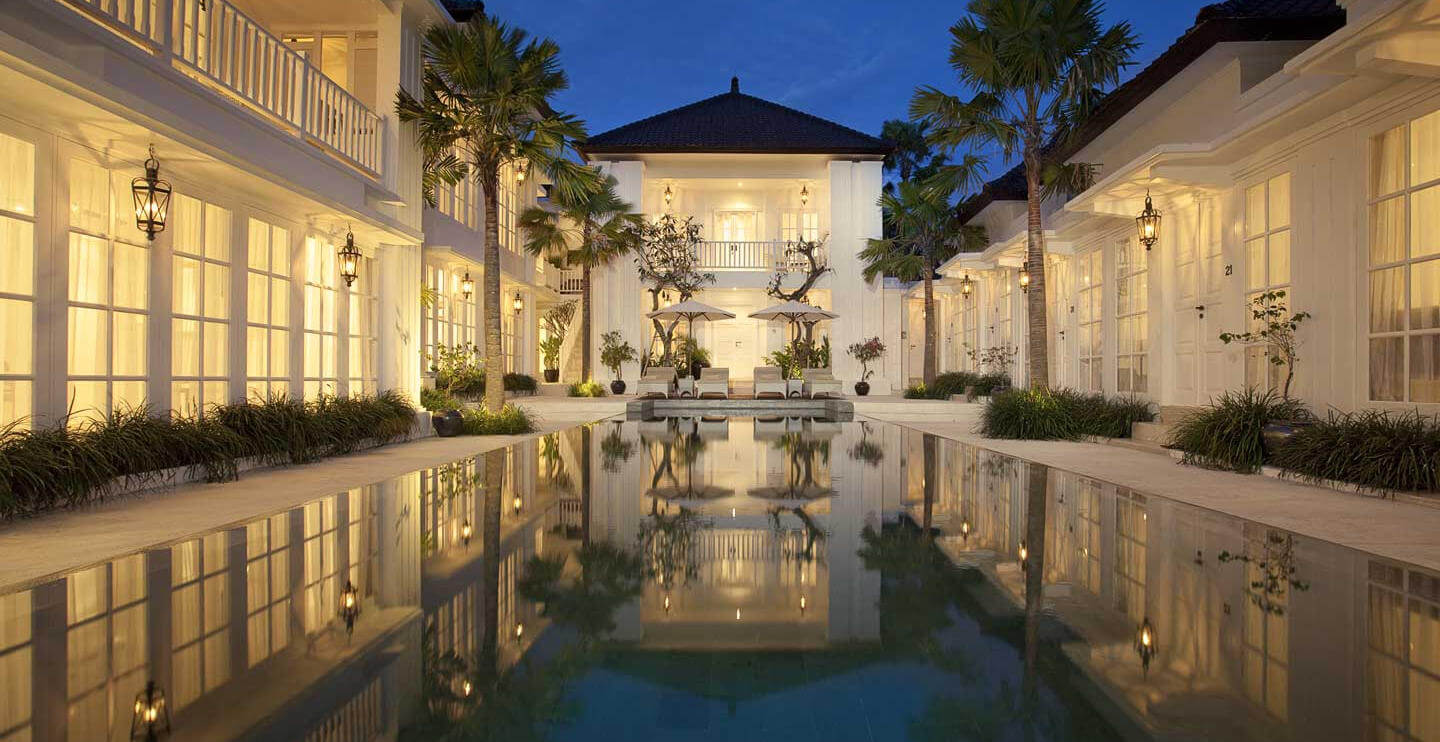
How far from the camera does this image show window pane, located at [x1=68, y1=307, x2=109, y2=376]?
24.7ft

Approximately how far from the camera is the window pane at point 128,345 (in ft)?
26.2

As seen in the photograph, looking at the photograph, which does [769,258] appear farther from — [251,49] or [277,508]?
[277,508]

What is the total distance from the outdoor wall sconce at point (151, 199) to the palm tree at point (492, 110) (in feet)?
18.5

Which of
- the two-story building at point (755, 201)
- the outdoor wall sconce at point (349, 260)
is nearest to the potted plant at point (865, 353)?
the two-story building at point (755, 201)

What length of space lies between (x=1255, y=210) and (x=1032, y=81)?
3710mm

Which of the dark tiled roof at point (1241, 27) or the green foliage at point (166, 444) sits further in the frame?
the dark tiled roof at point (1241, 27)

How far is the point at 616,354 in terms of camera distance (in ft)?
82.8

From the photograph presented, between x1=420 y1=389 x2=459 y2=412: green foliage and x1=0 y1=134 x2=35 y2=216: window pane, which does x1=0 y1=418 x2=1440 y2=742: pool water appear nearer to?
x1=0 y1=134 x2=35 y2=216: window pane

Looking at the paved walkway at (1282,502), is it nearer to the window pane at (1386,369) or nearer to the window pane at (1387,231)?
the window pane at (1386,369)

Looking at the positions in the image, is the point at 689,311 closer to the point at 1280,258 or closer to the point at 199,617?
the point at 1280,258

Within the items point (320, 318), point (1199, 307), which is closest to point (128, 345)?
point (320, 318)

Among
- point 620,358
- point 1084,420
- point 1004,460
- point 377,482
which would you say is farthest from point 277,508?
point 620,358

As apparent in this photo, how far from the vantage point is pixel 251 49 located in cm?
1019

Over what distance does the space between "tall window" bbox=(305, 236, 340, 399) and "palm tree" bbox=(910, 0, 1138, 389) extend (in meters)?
9.10
